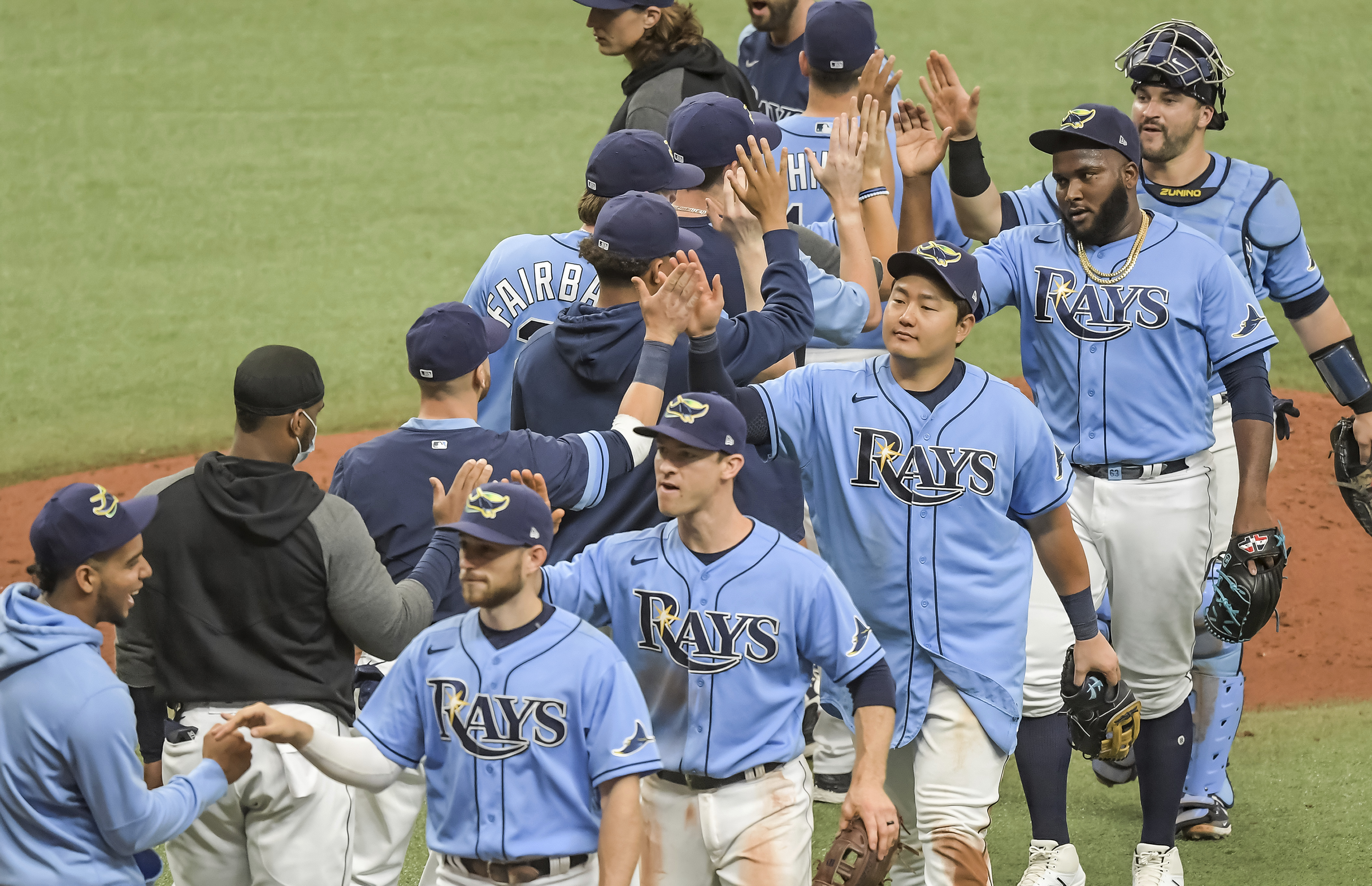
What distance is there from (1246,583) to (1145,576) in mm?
278

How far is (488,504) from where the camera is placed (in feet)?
9.90

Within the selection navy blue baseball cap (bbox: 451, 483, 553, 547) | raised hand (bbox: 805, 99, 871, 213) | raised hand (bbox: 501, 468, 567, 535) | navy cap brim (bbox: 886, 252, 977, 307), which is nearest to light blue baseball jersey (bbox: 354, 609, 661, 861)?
navy blue baseball cap (bbox: 451, 483, 553, 547)

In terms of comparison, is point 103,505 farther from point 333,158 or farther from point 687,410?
point 333,158

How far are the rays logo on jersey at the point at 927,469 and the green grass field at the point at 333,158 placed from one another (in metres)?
6.02

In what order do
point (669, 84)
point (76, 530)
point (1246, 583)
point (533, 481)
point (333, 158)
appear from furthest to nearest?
point (333, 158) < point (669, 84) < point (1246, 583) < point (533, 481) < point (76, 530)

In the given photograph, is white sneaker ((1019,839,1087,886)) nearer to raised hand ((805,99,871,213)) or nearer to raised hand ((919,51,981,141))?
raised hand ((805,99,871,213))

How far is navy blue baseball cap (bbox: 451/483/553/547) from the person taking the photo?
2.98 metres

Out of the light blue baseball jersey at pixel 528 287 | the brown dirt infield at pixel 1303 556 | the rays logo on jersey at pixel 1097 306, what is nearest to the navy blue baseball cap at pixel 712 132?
the light blue baseball jersey at pixel 528 287

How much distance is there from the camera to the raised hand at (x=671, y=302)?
3.65m

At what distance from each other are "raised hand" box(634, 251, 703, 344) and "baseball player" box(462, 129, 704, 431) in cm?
57

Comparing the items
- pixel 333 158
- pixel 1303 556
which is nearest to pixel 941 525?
pixel 1303 556

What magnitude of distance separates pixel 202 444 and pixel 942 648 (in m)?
6.30

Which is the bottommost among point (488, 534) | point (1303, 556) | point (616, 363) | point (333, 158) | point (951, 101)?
point (1303, 556)

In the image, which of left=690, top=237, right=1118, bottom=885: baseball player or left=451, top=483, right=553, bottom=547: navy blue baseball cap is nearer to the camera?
left=451, top=483, right=553, bottom=547: navy blue baseball cap
